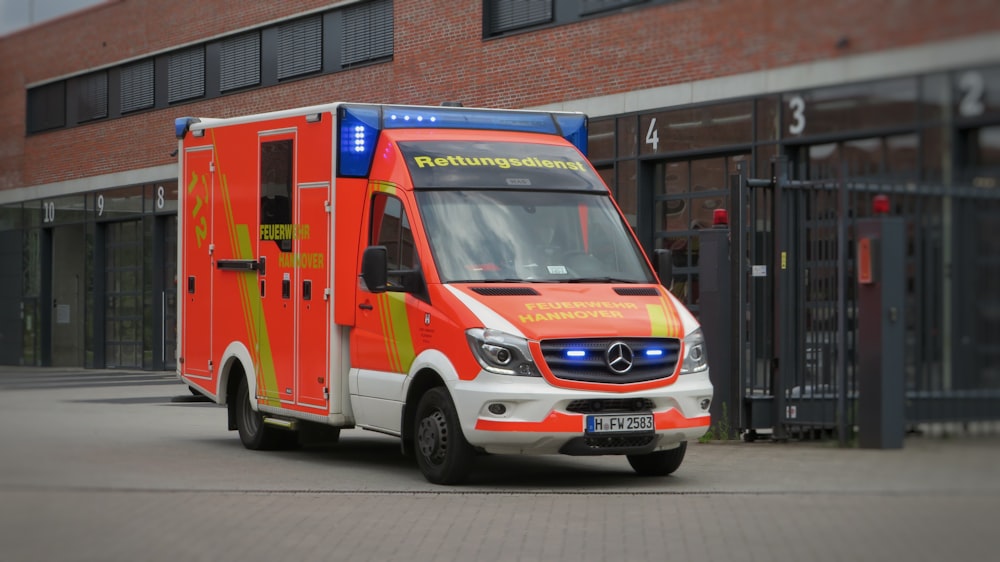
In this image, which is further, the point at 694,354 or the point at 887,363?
the point at 694,354

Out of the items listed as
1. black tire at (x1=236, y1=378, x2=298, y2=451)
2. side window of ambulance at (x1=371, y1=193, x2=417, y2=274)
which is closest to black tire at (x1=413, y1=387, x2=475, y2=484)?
side window of ambulance at (x1=371, y1=193, x2=417, y2=274)

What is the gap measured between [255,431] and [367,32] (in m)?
15.0

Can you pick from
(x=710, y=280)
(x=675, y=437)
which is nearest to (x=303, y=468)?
(x=675, y=437)

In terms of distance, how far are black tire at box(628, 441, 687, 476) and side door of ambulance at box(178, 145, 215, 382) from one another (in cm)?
483

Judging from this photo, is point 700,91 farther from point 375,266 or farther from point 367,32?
point 367,32

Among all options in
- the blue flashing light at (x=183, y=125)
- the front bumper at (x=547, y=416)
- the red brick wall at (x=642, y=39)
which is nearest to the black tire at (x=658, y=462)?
the front bumper at (x=547, y=416)

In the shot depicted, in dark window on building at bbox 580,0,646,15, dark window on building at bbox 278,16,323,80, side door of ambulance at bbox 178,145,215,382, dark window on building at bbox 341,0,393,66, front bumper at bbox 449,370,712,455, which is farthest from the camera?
dark window on building at bbox 278,16,323,80

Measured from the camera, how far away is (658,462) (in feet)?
34.3

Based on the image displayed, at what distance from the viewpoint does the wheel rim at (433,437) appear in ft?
32.3

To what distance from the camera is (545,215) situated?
10.3 m

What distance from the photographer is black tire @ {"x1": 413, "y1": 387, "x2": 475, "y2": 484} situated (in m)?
9.66

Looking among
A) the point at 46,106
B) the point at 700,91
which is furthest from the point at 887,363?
the point at 46,106

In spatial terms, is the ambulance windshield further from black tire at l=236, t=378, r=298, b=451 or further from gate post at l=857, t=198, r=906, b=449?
gate post at l=857, t=198, r=906, b=449

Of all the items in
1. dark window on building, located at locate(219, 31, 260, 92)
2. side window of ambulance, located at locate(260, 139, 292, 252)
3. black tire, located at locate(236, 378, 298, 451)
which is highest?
dark window on building, located at locate(219, 31, 260, 92)
